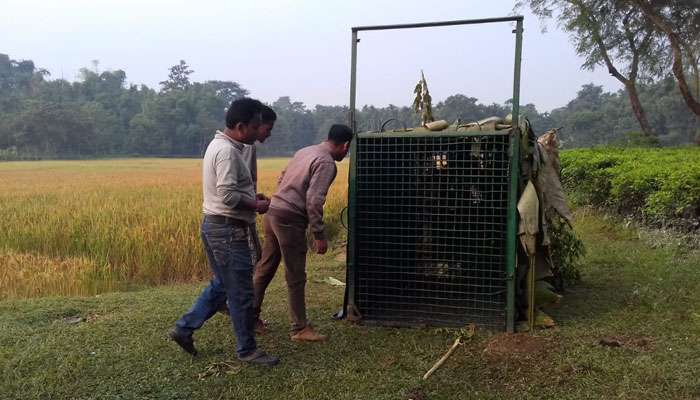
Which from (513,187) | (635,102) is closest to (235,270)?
(513,187)

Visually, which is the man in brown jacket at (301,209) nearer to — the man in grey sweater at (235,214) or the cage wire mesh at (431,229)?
the man in grey sweater at (235,214)

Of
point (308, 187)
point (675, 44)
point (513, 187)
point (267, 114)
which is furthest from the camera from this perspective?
point (675, 44)

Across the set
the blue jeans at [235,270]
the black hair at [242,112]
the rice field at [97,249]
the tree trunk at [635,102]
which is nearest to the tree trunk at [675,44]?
the tree trunk at [635,102]

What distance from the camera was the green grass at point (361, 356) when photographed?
328cm

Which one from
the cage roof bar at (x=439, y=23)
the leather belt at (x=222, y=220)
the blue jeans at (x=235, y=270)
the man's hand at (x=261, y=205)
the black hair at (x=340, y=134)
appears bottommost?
the blue jeans at (x=235, y=270)

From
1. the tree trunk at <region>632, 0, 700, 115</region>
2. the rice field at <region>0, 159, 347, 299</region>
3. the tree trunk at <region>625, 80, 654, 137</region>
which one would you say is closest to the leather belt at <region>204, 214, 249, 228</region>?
the rice field at <region>0, 159, 347, 299</region>

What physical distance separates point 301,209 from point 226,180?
2.43 feet

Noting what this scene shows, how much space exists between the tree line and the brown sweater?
38.4m

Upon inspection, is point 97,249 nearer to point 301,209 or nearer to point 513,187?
point 301,209

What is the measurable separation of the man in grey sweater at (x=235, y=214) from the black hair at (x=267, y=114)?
0.24 ft

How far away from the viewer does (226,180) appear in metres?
3.44

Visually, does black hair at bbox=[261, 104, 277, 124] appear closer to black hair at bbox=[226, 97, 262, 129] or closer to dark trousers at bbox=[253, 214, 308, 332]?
black hair at bbox=[226, 97, 262, 129]

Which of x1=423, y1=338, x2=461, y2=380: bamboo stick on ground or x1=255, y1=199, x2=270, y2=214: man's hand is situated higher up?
x1=255, y1=199, x2=270, y2=214: man's hand

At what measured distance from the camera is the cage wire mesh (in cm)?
429
